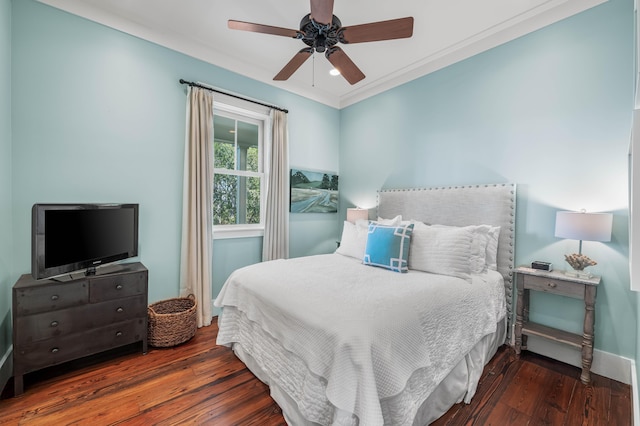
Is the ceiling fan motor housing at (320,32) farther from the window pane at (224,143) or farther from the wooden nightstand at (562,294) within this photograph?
the wooden nightstand at (562,294)

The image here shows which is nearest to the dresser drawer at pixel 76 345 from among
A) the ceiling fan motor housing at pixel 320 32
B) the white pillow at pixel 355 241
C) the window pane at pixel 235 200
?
the window pane at pixel 235 200

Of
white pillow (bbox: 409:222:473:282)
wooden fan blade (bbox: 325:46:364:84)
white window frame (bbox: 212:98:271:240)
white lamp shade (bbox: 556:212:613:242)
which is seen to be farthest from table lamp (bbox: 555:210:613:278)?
white window frame (bbox: 212:98:271:240)

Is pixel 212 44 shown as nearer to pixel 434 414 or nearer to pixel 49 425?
pixel 49 425

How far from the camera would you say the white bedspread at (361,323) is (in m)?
1.29

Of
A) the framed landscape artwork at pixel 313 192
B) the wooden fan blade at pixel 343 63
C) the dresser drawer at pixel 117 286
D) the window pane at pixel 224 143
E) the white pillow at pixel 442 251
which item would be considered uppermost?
the wooden fan blade at pixel 343 63

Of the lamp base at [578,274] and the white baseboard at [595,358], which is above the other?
the lamp base at [578,274]

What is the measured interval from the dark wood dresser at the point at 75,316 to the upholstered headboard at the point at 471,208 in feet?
9.39

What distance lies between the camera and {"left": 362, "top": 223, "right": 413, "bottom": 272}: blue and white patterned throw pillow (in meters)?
2.40

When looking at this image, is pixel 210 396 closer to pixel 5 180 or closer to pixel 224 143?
pixel 5 180

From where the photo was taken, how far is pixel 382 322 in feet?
4.72

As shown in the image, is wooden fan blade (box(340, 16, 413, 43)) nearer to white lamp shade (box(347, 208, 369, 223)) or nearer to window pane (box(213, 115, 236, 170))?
window pane (box(213, 115, 236, 170))

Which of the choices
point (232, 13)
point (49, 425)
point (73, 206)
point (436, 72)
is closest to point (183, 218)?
point (73, 206)

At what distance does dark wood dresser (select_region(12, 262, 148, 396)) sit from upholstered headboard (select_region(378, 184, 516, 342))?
286 centimetres

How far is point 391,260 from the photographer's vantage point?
2420mm
